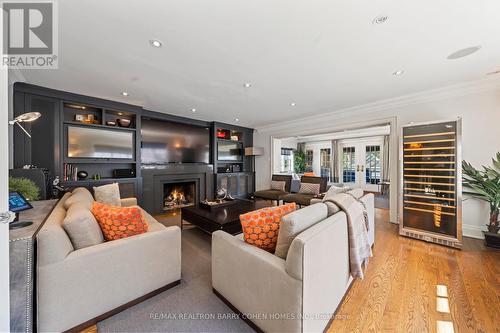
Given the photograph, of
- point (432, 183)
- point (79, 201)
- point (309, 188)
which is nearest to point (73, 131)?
point (79, 201)

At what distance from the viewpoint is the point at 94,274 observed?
1.43 meters

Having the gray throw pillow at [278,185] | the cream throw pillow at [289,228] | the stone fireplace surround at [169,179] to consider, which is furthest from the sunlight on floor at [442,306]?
the stone fireplace surround at [169,179]

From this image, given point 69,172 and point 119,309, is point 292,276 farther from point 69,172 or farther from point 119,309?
point 69,172

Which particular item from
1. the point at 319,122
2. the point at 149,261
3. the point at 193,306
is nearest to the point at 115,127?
the point at 149,261

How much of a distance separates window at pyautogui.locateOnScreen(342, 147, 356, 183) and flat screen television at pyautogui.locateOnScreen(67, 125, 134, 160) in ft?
26.4

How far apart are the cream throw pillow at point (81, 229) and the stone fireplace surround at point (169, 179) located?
2.96 metres

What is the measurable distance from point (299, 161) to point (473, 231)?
6.50m

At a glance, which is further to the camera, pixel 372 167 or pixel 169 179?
pixel 372 167

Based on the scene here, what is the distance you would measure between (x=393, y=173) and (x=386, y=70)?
7.24 feet

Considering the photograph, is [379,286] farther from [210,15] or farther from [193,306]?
[210,15]

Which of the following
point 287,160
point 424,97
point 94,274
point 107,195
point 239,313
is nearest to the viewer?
point 94,274

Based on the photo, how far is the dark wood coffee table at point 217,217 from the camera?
267 cm

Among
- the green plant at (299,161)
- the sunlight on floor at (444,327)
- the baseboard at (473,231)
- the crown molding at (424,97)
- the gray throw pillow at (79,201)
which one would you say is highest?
the crown molding at (424,97)

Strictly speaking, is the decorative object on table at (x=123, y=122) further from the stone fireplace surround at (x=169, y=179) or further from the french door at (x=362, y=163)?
the french door at (x=362, y=163)
